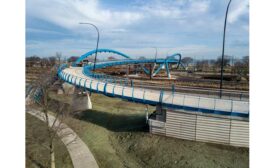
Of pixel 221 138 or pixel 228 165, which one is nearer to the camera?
pixel 228 165

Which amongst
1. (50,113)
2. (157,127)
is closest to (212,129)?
(157,127)

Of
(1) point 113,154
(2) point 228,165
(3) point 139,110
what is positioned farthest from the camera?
(3) point 139,110

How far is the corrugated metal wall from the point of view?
11266 millimetres

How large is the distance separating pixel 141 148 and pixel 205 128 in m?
4.28

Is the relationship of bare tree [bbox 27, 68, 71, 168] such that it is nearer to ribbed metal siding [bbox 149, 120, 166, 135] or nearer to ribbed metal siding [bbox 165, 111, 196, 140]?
ribbed metal siding [bbox 149, 120, 166, 135]

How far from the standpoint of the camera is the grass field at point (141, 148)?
1056 cm

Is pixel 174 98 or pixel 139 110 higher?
pixel 174 98

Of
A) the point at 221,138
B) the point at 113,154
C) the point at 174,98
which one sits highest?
the point at 174,98

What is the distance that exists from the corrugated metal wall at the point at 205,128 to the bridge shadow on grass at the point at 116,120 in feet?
8.49

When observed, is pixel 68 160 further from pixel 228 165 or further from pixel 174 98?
pixel 228 165

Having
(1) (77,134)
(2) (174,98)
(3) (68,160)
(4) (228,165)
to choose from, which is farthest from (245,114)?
(1) (77,134)

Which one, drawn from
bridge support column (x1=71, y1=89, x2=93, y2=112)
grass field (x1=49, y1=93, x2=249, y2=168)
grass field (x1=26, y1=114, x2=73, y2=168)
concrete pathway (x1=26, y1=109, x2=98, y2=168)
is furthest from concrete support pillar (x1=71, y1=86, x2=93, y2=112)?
concrete pathway (x1=26, y1=109, x2=98, y2=168)
